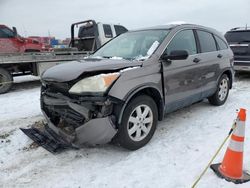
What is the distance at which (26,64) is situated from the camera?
8227 mm

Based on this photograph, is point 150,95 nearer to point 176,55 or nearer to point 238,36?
point 176,55

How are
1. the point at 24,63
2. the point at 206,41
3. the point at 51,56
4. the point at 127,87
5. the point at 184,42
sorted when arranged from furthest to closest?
the point at 51,56 < the point at 24,63 < the point at 206,41 < the point at 184,42 < the point at 127,87

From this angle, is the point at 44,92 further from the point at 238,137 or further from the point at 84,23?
the point at 84,23

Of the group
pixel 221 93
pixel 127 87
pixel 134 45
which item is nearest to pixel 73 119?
pixel 127 87

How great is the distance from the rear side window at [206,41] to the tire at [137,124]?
80.4 inches

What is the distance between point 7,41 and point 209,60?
1057cm

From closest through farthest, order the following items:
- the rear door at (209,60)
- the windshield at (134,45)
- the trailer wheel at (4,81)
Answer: the windshield at (134,45) < the rear door at (209,60) < the trailer wheel at (4,81)

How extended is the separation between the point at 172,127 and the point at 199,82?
103 centimetres

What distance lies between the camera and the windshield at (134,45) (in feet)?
12.6

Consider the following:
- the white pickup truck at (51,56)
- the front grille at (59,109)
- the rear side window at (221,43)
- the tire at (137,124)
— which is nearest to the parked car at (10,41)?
the white pickup truck at (51,56)

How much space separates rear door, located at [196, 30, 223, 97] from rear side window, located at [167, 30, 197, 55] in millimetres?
248

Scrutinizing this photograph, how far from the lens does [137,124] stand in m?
3.41

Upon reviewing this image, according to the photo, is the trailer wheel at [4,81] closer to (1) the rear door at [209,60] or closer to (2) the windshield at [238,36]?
(1) the rear door at [209,60]

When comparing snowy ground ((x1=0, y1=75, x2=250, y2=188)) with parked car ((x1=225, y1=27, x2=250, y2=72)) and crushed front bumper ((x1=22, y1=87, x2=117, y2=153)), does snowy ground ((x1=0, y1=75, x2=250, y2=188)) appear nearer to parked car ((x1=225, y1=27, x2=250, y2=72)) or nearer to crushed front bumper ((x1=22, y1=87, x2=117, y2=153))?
crushed front bumper ((x1=22, y1=87, x2=117, y2=153))
